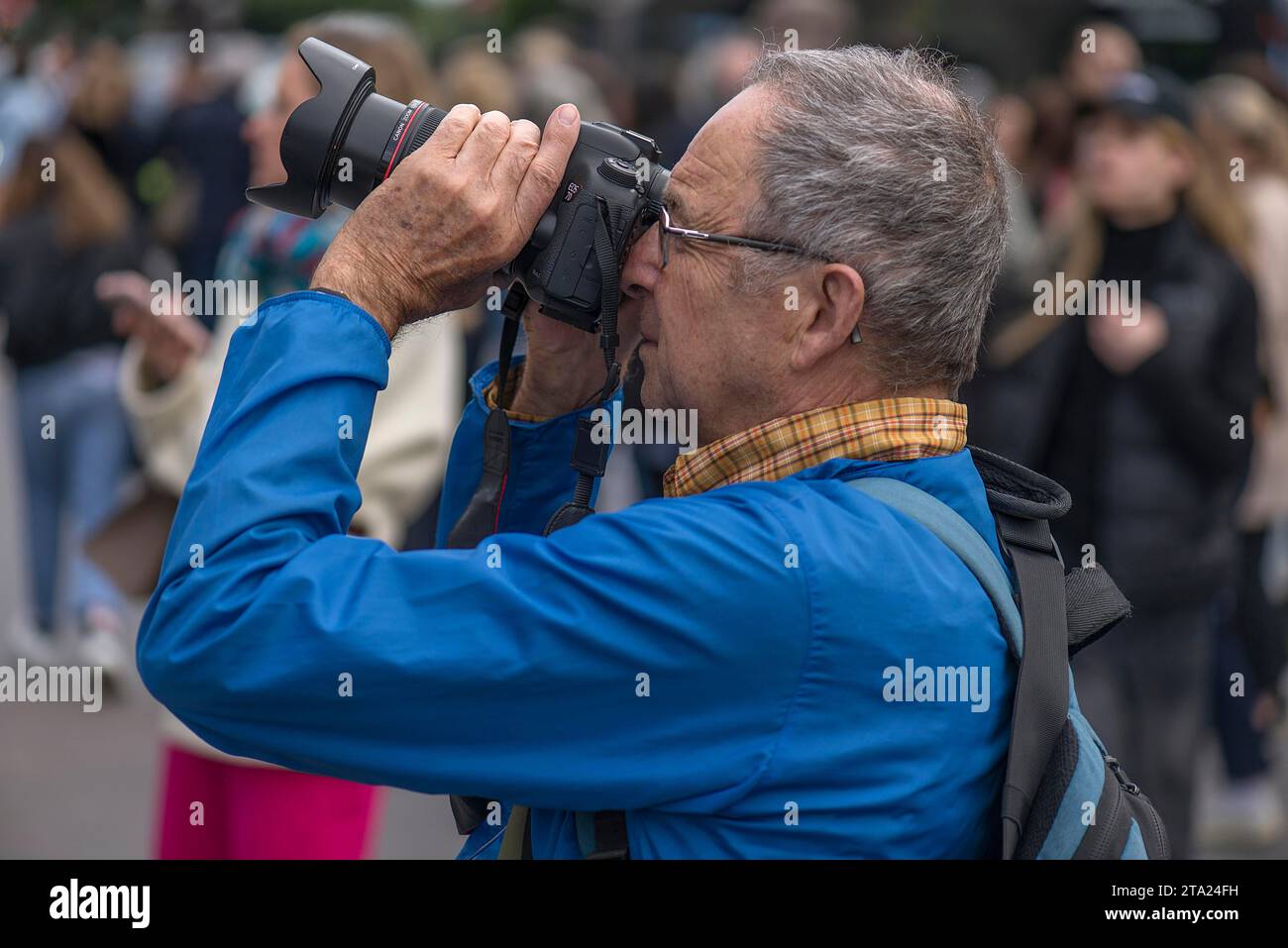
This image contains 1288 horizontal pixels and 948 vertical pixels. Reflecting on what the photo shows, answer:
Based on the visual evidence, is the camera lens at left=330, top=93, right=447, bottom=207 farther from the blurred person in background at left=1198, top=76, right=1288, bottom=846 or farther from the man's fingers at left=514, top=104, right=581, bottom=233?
the blurred person in background at left=1198, top=76, right=1288, bottom=846

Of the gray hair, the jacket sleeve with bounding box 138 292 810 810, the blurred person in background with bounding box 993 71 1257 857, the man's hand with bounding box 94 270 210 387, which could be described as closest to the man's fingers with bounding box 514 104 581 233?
the gray hair

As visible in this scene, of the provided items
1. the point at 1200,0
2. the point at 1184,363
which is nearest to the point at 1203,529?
the point at 1184,363

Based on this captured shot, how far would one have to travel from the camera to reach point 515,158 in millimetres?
1779

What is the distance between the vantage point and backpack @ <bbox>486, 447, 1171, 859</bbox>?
164 cm

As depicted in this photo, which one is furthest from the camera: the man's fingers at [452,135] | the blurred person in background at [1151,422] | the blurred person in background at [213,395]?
the blurred person in background at [1151,422]

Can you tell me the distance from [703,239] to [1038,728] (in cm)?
69

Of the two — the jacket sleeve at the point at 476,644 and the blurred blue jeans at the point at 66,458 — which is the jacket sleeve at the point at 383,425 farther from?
the blurred blue jeans at the point at 66,458

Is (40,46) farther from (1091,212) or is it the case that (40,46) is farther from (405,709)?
(405,709)

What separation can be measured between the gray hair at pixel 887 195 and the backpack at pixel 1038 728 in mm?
193

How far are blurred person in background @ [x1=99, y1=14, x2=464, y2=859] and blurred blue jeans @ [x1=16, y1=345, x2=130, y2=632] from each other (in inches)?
109

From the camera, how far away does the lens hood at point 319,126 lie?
6.35 feet

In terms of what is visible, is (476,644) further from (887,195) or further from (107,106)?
(107,106)
